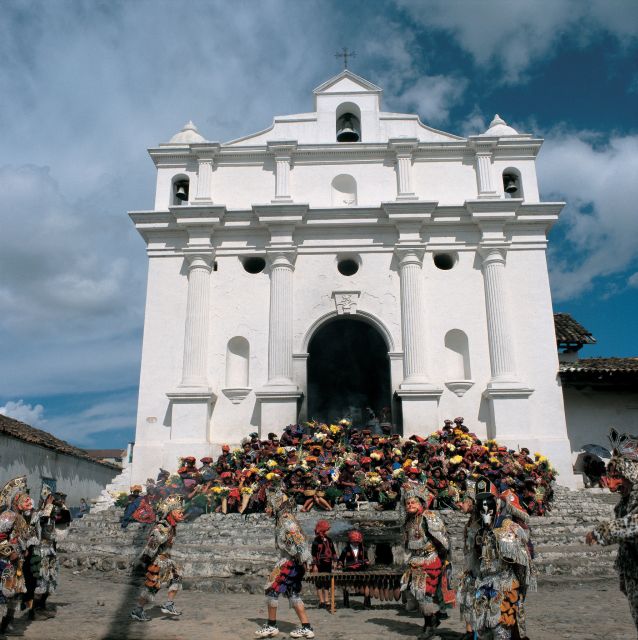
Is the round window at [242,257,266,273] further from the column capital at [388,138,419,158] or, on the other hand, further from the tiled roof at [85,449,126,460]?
the tiled roof at [85,449,126,460]

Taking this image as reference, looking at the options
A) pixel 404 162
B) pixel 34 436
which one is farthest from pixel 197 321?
pixel 34 436

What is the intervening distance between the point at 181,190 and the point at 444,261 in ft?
27.1

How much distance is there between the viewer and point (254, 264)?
723 inches

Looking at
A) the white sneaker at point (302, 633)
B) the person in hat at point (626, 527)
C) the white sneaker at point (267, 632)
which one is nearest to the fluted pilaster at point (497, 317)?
the white sneaker at point (302, 633)

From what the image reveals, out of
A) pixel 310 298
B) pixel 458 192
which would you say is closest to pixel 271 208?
pixel 310 298

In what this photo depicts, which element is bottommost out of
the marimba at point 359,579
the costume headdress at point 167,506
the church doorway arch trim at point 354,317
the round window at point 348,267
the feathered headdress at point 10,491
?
the marimba at point 359,579

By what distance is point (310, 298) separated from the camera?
58.3 feet

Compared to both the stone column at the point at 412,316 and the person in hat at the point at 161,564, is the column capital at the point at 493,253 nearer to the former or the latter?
the stone column at the point at 412,316

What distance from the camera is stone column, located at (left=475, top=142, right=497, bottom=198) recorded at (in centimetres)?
1841

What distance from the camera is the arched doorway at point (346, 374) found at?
766 inches

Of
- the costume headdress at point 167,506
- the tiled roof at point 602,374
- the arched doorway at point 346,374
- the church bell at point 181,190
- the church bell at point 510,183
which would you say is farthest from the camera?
the arched doorway at point 346,374

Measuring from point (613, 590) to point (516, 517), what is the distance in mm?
4919

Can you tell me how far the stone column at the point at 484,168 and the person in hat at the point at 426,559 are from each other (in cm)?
1310

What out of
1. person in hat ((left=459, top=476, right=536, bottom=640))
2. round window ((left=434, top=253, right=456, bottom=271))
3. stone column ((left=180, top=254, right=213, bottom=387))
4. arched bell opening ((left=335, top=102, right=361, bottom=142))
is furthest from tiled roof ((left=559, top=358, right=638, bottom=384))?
person in hat ((left=459, top=476, right=536, bottom=640))
